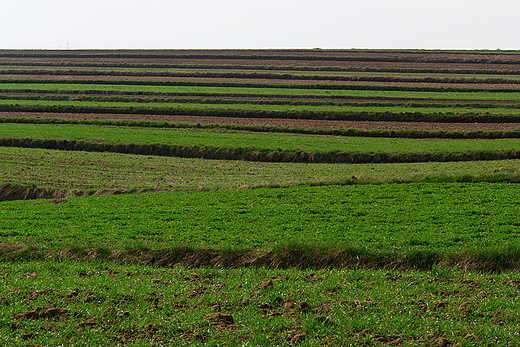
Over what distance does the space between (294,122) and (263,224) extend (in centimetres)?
3378

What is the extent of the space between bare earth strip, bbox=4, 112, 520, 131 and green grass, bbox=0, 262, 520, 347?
3668 centimetres

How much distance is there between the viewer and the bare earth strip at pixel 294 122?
167 ft

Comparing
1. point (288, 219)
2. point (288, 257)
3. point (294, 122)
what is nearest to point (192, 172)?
point (288, 219)

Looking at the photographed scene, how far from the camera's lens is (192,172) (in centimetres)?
3675

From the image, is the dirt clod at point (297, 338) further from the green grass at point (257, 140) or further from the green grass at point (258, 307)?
the green grass at point (257, 140)

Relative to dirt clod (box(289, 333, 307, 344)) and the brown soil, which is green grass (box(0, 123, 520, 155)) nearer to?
dirt clod (box(289, 333, 307, 344))

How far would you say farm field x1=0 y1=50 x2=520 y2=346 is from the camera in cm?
1346

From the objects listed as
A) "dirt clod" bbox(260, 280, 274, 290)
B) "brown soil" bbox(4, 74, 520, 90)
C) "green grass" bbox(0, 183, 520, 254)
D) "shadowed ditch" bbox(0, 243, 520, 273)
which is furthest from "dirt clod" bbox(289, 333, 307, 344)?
"brown soil" bbox(4, 74, 520, 90)

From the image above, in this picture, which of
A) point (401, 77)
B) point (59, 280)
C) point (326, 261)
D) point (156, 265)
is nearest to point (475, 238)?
point (326, 261)

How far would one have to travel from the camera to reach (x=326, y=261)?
18359 millimetres

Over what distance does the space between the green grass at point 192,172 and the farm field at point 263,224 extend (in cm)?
20

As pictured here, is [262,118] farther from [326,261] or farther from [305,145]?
[326,261]

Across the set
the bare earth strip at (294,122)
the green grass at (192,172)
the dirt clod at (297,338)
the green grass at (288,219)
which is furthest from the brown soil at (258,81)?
the dirt clod at (297,338)

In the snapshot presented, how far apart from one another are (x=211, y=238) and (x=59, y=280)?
5.94m
